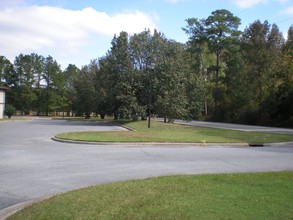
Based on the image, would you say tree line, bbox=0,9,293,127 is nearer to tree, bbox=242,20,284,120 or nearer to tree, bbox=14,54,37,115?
tree, bbox=242,20,284,120

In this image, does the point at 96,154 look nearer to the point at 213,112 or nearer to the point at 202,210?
the point at 202,210

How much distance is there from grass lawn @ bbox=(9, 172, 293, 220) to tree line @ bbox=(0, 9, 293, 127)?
89.6 ft

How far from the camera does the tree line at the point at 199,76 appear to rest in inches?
1710

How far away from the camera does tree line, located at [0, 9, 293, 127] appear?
143 feet

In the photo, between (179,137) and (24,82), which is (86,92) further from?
(179,137)

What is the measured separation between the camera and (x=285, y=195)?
655 cm

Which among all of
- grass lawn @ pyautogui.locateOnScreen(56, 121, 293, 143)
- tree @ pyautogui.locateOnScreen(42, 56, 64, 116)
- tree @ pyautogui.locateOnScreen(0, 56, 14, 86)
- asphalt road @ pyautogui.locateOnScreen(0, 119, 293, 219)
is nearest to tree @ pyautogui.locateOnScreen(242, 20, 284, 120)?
grass lawn @ pyautogui.locateOnScreen(56, 121, 293, 143)

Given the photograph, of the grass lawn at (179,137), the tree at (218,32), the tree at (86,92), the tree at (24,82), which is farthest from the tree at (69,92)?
the grass lawn at (179,137)

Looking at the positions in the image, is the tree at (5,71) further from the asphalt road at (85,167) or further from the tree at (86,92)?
the asphalt road at (85,167)

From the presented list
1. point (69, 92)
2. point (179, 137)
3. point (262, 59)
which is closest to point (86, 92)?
point (69, 92)

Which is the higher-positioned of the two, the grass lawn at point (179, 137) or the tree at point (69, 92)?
the tree at point (69, 92)

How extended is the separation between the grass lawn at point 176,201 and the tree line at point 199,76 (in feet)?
89.6

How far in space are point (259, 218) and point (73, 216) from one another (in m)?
2.72

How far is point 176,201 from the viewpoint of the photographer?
20.2 ft
